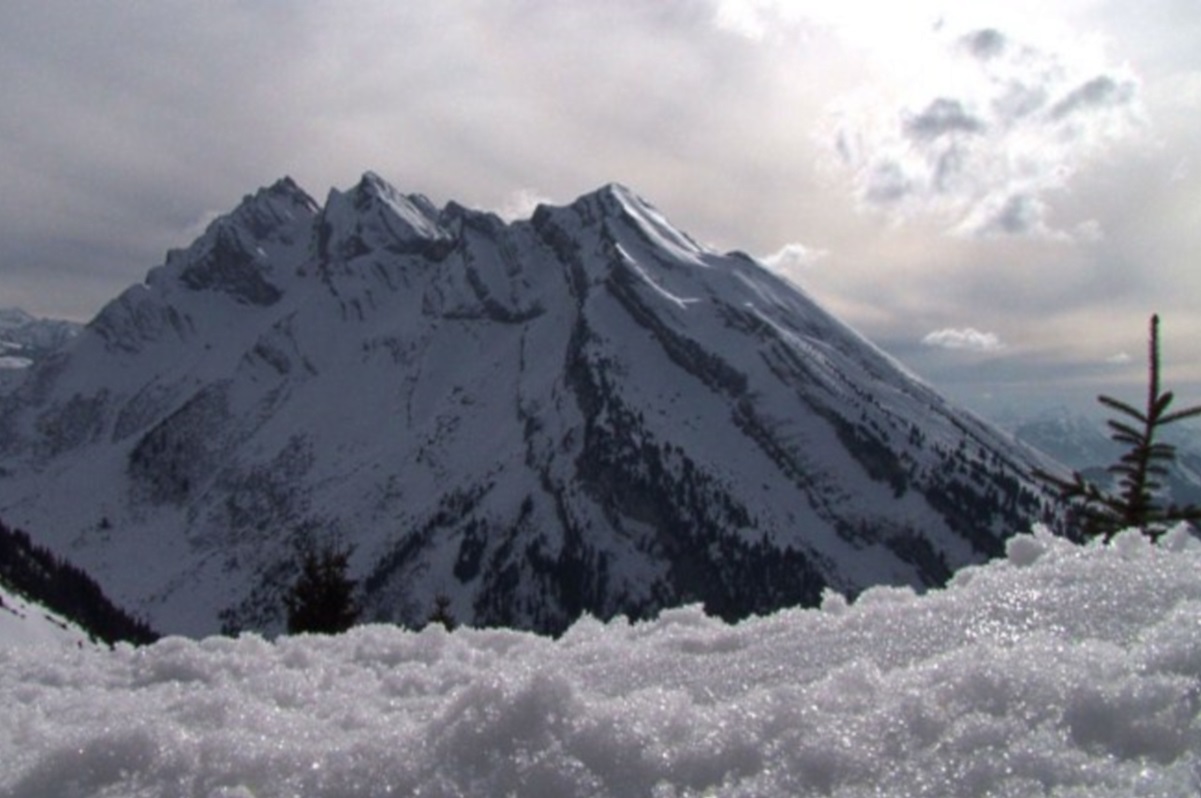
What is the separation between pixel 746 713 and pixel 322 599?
43.5 m

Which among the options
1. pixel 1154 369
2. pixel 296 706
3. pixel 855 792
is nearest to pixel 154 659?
pixel 296 706

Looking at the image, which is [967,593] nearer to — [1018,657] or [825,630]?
[825,630]

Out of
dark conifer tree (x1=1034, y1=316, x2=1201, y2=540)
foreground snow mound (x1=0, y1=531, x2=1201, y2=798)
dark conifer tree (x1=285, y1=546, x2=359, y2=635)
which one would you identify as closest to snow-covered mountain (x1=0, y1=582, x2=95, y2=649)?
dark conifer tree (x1=285, y1=546, x2=359, y2=635)

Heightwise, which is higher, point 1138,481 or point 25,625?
point 1138,481

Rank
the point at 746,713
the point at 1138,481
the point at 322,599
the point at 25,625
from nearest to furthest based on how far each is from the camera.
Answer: the point at 746,713 → the point at 1138,481 → the point at 322,599 → the point at 25,625

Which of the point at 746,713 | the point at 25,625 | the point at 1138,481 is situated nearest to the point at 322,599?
the point at 1138,481

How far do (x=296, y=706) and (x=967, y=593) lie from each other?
3836 millimetres

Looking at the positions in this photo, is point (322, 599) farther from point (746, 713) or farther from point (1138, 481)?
point (746, 713)

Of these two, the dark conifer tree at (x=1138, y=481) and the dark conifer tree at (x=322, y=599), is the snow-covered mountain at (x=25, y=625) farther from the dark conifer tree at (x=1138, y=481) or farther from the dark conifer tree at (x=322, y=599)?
the dark conifer tree at (x=1138, y=481)

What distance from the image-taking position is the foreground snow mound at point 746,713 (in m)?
3.95

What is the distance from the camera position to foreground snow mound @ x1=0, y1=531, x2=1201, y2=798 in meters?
3.95

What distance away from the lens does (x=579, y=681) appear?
5.77m

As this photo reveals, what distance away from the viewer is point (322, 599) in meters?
45.7

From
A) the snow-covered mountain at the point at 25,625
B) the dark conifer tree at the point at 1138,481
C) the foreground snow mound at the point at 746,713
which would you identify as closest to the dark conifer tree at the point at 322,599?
the snow-covered mountain at the point at 25,625
